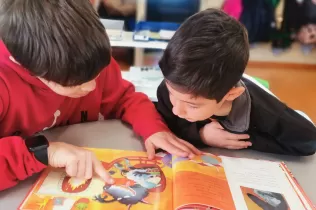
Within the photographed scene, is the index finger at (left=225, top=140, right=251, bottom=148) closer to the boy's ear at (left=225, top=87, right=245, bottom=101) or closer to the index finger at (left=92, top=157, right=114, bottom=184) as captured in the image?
the boy's ear at (left=225, top=87, right=245, bottom=101)

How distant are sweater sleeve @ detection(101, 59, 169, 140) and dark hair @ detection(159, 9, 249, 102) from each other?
0.45 feet

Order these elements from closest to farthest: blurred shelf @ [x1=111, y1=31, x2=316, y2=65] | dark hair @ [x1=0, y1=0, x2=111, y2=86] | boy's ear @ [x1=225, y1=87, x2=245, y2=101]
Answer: dark hair @ [x1=0, y1=0, x2=111, y2=86], boy's ear @ [x1=225, y1=87, x2=245, y2=101], blurred shelf @ [x1=111, y1=31, x2=316, y2=65]

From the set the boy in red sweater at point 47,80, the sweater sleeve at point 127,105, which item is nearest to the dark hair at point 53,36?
the boy in red sweater at point 47,80

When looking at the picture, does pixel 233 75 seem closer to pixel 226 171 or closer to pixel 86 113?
pixel 226 171

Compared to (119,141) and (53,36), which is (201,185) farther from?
(53,36)

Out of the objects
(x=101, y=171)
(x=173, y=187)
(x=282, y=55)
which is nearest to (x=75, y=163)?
(x=101, y=171)

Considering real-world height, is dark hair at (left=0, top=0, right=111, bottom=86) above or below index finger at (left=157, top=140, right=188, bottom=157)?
above

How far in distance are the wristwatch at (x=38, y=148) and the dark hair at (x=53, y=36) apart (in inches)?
4.6

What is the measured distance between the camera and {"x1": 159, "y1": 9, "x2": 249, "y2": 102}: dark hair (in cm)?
66

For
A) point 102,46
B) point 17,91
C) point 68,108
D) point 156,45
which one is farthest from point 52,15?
point 156,45

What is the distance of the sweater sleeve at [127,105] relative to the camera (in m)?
0.81

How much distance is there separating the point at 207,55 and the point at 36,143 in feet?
1.03

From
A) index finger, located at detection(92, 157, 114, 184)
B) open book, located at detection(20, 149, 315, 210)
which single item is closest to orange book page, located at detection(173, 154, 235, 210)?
open book, located at detection(20, 149, 315, 210)

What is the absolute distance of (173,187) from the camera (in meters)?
0.64
